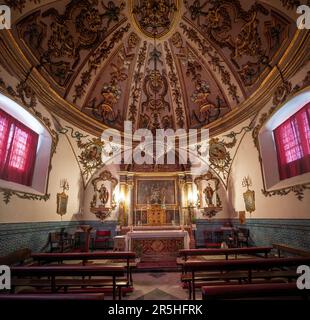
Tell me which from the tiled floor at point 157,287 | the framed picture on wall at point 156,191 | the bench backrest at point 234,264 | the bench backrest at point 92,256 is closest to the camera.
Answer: the bench backrest at point 234,264

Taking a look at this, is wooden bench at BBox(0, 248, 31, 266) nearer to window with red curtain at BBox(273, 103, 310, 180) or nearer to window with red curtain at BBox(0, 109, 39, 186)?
window with red curtain at BBox(0, 109, 39, 186)

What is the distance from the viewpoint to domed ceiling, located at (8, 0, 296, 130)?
23.9 feet

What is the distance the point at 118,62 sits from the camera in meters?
9.95

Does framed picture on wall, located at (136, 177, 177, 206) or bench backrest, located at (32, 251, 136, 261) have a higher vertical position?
framed picture on wall, located at (136, 177, 177, 206)

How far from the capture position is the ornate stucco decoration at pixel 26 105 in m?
6.30

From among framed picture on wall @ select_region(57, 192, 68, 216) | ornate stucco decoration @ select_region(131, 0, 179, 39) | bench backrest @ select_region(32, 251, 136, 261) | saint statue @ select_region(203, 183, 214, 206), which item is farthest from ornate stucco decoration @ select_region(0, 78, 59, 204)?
saint statue @ select_region(203, 183, 214, 206)

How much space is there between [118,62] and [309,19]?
7307 mm

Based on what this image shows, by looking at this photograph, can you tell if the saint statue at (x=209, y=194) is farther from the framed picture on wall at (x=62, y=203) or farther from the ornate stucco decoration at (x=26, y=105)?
the ornate stucco decoration at (x=26, y=105)

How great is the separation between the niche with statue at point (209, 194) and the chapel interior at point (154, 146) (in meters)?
0.06

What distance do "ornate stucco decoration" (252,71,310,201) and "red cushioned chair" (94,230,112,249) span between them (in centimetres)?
786

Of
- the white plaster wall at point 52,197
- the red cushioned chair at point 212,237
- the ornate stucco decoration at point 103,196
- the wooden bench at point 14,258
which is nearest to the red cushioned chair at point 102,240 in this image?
the ornate stucco decoration at point 103,196

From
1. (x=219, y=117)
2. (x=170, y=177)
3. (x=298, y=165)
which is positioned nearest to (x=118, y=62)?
(x=219, y=117)

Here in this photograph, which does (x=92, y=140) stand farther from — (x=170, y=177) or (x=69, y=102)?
(x=170, y=177)

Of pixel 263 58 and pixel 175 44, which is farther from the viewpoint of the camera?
pixel 175 44
